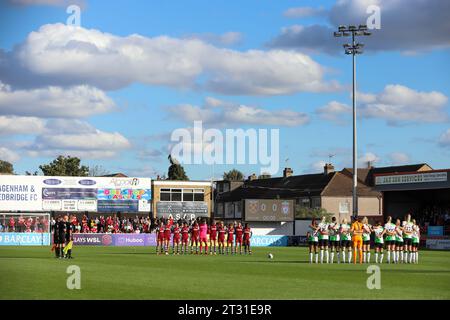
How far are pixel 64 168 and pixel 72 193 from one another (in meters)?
45.5

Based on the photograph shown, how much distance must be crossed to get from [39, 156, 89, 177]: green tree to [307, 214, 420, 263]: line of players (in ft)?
303

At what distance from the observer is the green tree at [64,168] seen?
126062 mm

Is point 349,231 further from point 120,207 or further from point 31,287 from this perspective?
point 120,207

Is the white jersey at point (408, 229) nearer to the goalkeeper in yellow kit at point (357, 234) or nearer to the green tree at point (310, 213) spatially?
the goalkeeper in yellow kit at point (357, 234)

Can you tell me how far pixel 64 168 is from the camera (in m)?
127

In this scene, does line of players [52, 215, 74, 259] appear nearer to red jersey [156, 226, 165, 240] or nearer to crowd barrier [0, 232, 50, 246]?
red jersey [156, 226, 165, 240]

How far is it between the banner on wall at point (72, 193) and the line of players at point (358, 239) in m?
48.0

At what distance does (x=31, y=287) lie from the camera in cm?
2081

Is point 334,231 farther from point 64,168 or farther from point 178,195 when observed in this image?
point 64,168

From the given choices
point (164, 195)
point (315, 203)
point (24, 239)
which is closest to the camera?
point (24, 239)

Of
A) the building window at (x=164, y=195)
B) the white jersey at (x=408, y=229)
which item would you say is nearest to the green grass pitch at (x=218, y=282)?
the white jersey at (x=408, y=229)

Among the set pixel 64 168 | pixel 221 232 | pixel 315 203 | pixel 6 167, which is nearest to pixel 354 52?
pixel 221 232

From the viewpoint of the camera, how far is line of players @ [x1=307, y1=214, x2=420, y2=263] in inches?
1411

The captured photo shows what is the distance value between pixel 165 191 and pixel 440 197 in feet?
118
